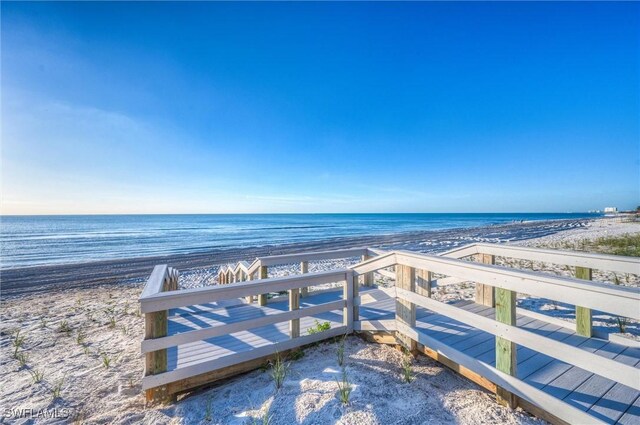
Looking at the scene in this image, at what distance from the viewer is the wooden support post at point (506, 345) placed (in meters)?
2.63

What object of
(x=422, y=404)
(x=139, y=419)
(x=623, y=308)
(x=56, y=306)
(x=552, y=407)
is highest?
(x=623, y=308)

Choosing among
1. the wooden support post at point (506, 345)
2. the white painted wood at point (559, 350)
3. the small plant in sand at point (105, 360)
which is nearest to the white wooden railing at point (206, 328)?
the small plant in sand at point (105, 360)

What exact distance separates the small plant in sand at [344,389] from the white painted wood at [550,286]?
5.07ft

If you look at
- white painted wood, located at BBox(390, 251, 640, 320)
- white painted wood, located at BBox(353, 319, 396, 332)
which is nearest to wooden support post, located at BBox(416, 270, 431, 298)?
white painted wood, located at BBox(353, 319, 396, 332)

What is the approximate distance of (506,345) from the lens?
8.81ft

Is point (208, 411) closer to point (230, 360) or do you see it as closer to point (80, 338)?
point (230, 360)

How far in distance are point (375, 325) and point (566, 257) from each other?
8.68 feet

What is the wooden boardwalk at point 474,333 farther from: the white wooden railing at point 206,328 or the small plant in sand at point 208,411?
the small plant in sand at point 208,411

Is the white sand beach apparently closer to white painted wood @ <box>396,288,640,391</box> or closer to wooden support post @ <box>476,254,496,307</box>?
white painted wood @ <box>396,288,640,391</box>

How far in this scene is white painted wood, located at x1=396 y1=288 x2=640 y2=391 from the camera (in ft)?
6.28

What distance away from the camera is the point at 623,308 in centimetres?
184

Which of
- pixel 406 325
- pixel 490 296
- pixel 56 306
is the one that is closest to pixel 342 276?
pixel 406 325

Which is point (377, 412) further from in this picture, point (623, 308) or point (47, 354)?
point (47, 354)

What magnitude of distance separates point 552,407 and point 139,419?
390 centimetres
